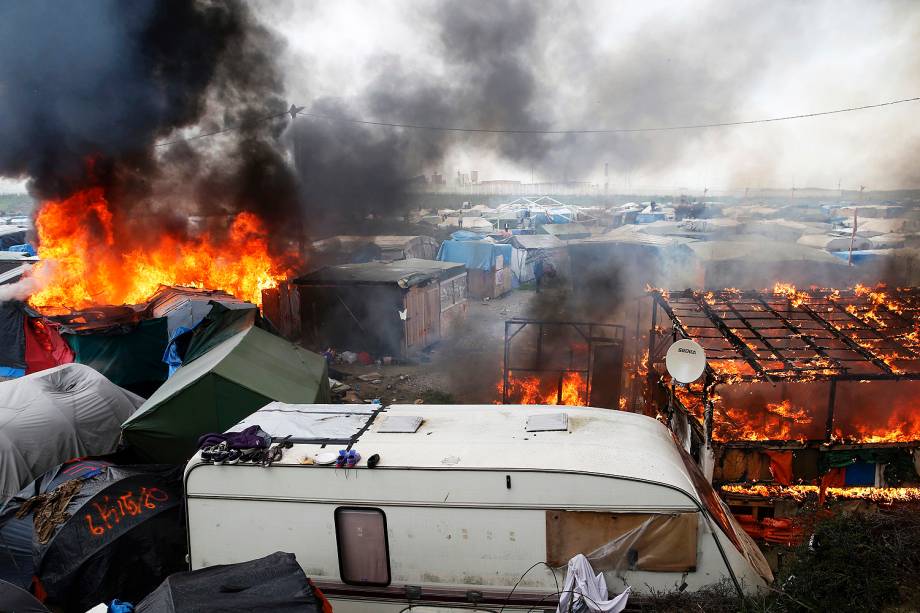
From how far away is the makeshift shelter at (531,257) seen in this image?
2711cm

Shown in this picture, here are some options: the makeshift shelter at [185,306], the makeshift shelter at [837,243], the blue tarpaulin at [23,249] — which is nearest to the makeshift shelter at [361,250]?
the makeshift shelter at [185,306]

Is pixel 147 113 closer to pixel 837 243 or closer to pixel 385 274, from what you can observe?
Answer: pixel 385 274

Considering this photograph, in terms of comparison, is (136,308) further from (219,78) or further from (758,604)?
(758,604)

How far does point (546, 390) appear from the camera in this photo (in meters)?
12.6

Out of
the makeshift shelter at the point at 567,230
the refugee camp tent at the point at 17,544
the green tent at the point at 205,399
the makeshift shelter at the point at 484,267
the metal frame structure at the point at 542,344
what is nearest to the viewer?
the refugee camp tent at the point at 17,544

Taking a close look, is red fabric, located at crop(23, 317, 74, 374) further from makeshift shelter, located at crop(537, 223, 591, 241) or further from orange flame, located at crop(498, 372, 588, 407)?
makeshift shelter, located at crop(537, 223, 591, 241)

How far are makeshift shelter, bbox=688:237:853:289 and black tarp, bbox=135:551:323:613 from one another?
1509 cm

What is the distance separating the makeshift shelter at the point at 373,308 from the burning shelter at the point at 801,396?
7793mm

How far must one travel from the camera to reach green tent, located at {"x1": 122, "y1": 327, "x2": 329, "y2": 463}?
8625 millimetres

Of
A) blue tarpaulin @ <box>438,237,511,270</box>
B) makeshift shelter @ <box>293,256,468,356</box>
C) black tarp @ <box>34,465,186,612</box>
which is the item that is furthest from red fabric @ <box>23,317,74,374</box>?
blue tarpaulin @ <box>438,237,511,270</box>

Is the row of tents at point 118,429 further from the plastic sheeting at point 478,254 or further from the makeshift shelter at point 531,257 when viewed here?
the makeshift shelter at point 531,257

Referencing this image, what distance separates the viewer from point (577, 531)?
4.93m

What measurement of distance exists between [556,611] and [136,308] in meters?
13.6

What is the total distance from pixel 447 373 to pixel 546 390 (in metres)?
3.45
